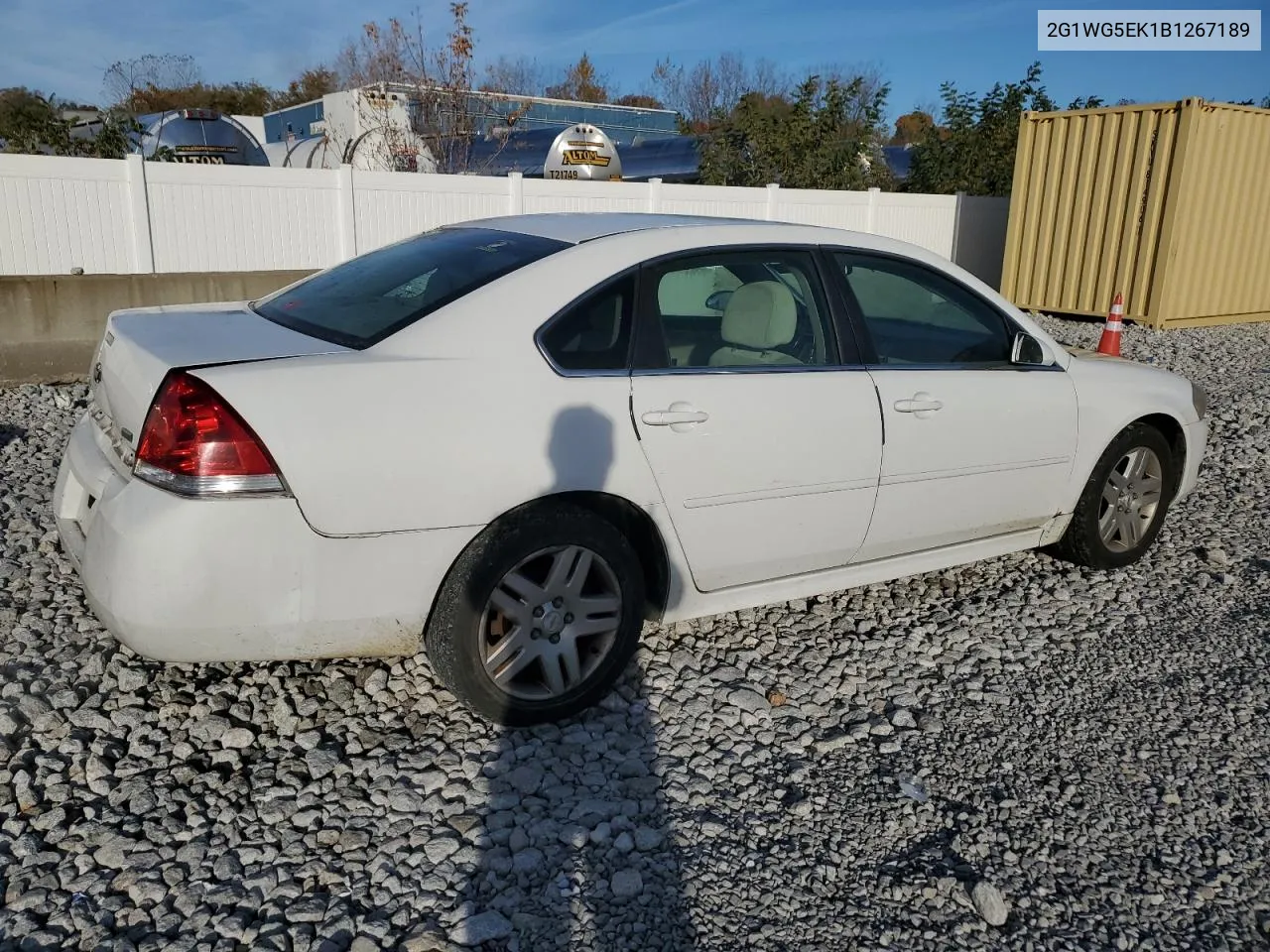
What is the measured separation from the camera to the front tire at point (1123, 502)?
14.9 ft

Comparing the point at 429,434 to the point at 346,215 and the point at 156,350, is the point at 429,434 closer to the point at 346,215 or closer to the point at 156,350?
the point at 156,350

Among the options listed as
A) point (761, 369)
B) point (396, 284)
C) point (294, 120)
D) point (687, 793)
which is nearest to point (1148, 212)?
point (761, 369)

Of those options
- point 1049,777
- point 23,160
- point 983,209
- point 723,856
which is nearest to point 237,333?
point 723,856

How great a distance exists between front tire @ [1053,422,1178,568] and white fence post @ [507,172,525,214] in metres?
9.81

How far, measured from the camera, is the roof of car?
3516mm

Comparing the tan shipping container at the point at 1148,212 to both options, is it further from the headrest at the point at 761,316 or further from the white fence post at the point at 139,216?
the white fence post at the point at 139,216

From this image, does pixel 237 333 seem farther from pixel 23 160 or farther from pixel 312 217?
pixel 312 217

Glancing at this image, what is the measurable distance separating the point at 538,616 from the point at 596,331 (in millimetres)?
921

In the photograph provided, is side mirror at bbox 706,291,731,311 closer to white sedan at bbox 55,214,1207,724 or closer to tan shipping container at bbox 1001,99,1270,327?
white sedan at bbox 55,214,1207,724

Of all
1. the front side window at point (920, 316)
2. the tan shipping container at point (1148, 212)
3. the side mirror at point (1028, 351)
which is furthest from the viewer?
the tan shipping container at point (1148, 212)

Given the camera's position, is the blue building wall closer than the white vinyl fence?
No

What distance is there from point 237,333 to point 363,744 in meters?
1.35

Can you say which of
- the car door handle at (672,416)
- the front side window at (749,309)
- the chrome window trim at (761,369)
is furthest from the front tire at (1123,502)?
the car door handle at (672,416)

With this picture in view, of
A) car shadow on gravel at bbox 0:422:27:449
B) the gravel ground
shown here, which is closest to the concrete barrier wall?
car shadow on gravel at bbox 0:422:27:449
